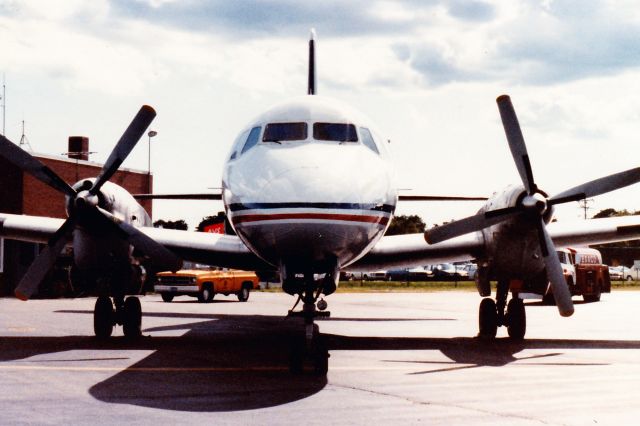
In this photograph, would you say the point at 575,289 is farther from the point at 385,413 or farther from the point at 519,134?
the point at 385,413

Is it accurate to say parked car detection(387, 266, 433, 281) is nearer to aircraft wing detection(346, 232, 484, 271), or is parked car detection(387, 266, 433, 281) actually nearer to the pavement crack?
aircraft wing detection(346, 232, 484, 271)

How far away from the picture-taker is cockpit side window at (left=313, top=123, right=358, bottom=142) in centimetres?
1137

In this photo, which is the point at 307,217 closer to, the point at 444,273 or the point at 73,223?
the point at 73,223

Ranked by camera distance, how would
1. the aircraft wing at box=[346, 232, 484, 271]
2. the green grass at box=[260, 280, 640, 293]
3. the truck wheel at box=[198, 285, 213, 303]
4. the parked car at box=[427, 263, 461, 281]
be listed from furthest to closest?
the parked car at box=[427, 263, 461, 281] → the green grass at box=[260, 280, 640, 293] → the truck wheel at box=[198, 285, 213, 303] → the aircraft wing at box=[346, 232, 484, 271]

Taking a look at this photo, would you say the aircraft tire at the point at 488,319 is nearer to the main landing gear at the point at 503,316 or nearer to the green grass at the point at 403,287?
the main landing gear at the point at 503,316

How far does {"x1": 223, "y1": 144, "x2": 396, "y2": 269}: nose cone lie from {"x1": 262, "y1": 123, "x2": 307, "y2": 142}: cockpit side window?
1.23 feet

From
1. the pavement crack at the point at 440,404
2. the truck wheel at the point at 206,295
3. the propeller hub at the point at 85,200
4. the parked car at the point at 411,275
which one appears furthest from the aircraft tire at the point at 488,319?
the parked car at the point at 411,275

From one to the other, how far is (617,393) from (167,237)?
9202mm

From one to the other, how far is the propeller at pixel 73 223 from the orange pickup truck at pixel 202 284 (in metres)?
18.9

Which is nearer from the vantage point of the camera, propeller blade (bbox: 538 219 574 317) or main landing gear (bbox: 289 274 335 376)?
main landing gear (bbox: 289 274 335 376)

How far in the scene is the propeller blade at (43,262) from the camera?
519 inches

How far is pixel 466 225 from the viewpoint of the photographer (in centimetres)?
1283

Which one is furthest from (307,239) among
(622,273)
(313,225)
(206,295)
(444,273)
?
(622,273)

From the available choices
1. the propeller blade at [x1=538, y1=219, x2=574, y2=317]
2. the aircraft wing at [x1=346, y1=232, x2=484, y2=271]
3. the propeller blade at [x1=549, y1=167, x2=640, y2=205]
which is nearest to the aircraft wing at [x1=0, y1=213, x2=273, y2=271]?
the aircraft wing at [x1=346, y1=232, x2=484, y2=271]
